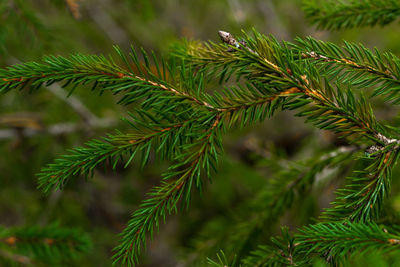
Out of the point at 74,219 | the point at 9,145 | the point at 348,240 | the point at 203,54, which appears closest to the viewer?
the point at 348,240

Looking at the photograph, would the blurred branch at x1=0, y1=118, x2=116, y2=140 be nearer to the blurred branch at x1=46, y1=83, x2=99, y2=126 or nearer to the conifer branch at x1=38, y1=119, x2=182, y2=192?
the blurred branch at x1=46, y1=83, x2=99, y2=126

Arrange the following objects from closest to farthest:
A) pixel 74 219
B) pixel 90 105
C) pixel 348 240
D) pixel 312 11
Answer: pixel 348 240, pixel 312 11, pixel 74 219, pixel 90 105

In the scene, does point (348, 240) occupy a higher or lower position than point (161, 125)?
lower

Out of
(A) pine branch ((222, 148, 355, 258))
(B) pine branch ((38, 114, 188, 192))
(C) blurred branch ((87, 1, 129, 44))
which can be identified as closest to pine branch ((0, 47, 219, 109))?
(B) pine branch ((38, 114, 188, 192))

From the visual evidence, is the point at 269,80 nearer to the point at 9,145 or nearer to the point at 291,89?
the point at 291,89

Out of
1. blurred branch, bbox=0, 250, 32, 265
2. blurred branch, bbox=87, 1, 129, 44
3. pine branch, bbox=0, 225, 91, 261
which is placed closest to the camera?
pine branch, bbox=0, 225, 91, 261

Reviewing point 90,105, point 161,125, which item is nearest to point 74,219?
point 90,105

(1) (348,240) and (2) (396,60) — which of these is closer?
(1) (348,240)
